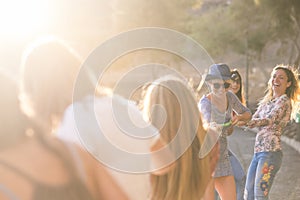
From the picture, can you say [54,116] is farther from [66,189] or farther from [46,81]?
[66,189]

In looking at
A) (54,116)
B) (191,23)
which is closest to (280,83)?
(54,116)

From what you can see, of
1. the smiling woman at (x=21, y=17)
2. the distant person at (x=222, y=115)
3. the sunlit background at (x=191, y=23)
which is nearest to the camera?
the distant person at (x=222, y=115)

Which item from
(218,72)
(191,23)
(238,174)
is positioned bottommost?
(238,174)

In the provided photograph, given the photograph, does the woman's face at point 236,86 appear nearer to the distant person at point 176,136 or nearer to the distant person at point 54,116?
the distant person at point 176,136

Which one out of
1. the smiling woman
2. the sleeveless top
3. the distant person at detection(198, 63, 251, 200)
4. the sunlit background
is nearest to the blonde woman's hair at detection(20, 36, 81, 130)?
the sleeveless top

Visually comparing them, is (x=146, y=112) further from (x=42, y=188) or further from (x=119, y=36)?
(x=119, y=36)

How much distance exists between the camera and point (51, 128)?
2.36 m

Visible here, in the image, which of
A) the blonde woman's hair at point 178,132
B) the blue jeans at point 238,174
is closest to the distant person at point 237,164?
the blue jeans at point 238,174

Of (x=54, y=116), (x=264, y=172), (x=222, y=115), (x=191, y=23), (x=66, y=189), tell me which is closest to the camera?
(x=66, y=189)

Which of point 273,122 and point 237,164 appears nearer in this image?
point 237,164

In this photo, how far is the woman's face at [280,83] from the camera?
20.1 ft

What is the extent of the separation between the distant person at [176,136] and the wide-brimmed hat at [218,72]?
2.61 metres

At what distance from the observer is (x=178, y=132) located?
2.95 m

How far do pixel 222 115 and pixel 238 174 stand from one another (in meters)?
0.67
